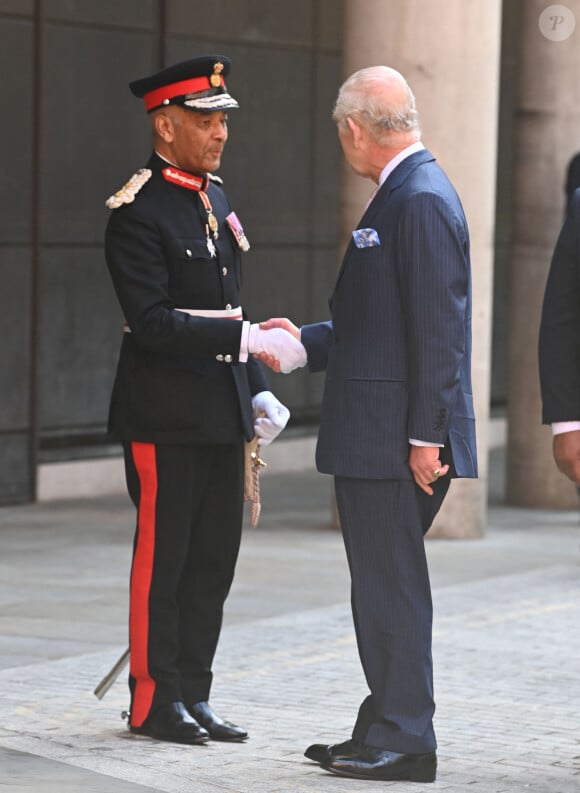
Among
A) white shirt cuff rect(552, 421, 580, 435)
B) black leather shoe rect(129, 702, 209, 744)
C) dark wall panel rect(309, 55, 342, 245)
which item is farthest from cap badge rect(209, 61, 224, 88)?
dark wall panel rect(309, 55, 342, 245)

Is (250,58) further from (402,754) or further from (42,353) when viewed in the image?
(402,754)

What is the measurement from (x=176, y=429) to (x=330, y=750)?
40.5 inches

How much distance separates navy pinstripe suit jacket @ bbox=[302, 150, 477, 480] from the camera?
511cm

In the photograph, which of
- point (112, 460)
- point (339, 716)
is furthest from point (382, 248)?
point (112, 460)

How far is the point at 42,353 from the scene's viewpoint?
39.5ft

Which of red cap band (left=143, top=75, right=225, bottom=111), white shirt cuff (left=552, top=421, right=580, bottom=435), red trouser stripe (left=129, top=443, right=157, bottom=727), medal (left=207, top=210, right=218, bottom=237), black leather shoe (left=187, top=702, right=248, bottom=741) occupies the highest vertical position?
red cap band (left=143, top=75, right=225, bottom=111)

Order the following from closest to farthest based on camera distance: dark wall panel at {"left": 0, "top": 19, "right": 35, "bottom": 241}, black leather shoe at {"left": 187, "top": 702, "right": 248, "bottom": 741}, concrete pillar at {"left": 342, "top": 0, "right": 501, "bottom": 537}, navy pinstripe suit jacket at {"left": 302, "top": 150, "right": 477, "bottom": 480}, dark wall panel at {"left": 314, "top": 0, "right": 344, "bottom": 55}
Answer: navy pinstripe suit jacket at {"left": 302, "top": 150, "right": 477, "bottom": 480} → black leather shoe at {"left": 187, "top": 702, "right": 248, "bottom": 741} → concrete pillar at {"left": 342, "top": 0, "right": 501, "bottom": 537} → dark wall panel at {"left": 0, "top": 19, "right": 35, "bottom": 241} → dark wall panel at {"left": 314, "top": 0, "right": 344, "bottom": 55}

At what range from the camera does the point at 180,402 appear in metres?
5.67

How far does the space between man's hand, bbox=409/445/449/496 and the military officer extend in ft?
2.19

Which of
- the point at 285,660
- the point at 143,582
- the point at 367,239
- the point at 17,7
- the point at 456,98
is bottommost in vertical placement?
the point at 285,660

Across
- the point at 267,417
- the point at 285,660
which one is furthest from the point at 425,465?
the point at 285,660

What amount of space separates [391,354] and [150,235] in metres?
0.85

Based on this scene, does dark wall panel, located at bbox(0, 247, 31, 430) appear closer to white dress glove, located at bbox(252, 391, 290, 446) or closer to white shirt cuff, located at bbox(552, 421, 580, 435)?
white dress glove, located at bbox(252, 391, 290, 446)

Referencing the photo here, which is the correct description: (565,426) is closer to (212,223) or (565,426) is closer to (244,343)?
(244,343)
